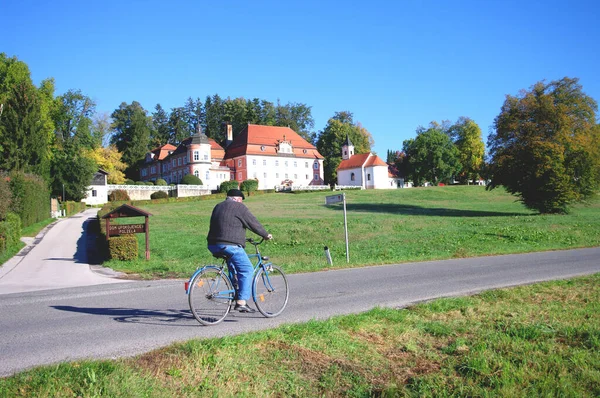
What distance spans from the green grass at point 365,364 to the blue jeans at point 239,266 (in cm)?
113

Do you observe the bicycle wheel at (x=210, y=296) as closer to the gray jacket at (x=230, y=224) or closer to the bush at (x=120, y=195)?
the gray jacket at (x=230, y=224)

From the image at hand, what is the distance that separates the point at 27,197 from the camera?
30.5 m

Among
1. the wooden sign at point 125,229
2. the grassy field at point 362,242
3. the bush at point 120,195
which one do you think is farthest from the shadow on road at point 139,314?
the bush at point 120,195

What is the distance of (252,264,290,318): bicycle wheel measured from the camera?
7.23 m

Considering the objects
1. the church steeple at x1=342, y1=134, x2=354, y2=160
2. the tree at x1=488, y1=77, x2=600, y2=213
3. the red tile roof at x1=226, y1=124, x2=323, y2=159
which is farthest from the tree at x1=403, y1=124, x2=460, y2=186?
the tree at x1=488, y1=77, x2=600, y2=213

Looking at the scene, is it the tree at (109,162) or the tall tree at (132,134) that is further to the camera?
the tall tree at (132,134)

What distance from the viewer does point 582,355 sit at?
4859 mm

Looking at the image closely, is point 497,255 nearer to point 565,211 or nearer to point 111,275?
point 111,275

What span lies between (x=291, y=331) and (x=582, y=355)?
3.25m

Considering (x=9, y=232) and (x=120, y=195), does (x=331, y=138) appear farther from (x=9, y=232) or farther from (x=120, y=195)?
(x=9, y=232)

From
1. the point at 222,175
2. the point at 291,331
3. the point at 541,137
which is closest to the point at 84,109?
the point at 222,175

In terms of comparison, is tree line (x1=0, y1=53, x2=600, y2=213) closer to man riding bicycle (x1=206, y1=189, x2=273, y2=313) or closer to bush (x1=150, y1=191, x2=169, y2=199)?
bush (x1=150, y1=191, x2=169, y2=199)

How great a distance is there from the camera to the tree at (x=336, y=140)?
9806 centimetres

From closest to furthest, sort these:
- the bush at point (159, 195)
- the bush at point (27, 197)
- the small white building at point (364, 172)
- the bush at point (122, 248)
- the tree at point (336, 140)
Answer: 1. the bush at point (122, 248)
2. the bush at point (27, 197)
3. the bush at point (159, 195)
4. the small white building at point (364, 172)
5. the tree at point (336, 140)
